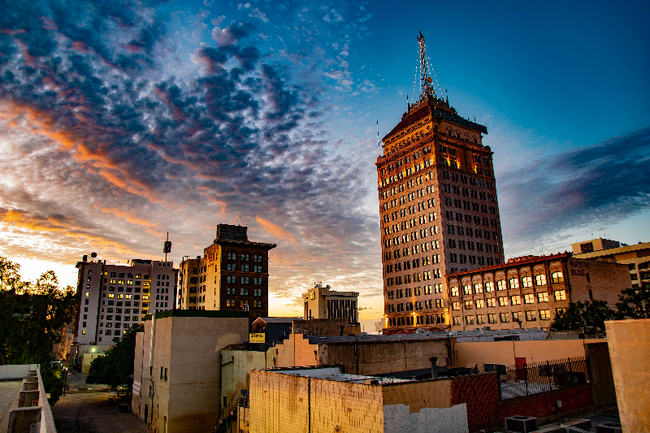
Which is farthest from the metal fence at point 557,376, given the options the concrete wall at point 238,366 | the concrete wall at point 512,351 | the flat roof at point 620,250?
the flat roof at point 620,250

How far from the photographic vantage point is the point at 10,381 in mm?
29047

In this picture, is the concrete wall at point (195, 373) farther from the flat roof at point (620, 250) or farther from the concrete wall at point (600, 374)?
the flat roof at point (620, 250)

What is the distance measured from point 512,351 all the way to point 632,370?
2296cm

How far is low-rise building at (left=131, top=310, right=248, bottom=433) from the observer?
4056 centimetres

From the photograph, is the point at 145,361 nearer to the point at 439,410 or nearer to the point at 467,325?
the point at 439,410

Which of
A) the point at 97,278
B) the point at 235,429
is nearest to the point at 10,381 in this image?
the point at 235,429

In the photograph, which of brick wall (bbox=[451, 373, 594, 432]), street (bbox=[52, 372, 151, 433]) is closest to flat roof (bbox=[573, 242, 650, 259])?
brick wall (bbox=[451, 373, 594, 432])

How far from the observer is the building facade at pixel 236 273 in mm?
125000

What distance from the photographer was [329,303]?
170625 millimetres

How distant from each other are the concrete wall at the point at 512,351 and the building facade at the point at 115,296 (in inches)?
6038

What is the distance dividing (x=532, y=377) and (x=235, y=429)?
77.3ft

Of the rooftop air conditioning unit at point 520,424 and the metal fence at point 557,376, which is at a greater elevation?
the metal fence at point 557,376

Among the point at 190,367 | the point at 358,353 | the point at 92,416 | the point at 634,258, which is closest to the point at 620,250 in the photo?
the point at 634,258

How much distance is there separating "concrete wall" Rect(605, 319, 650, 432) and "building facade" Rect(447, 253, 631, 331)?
63217mm
